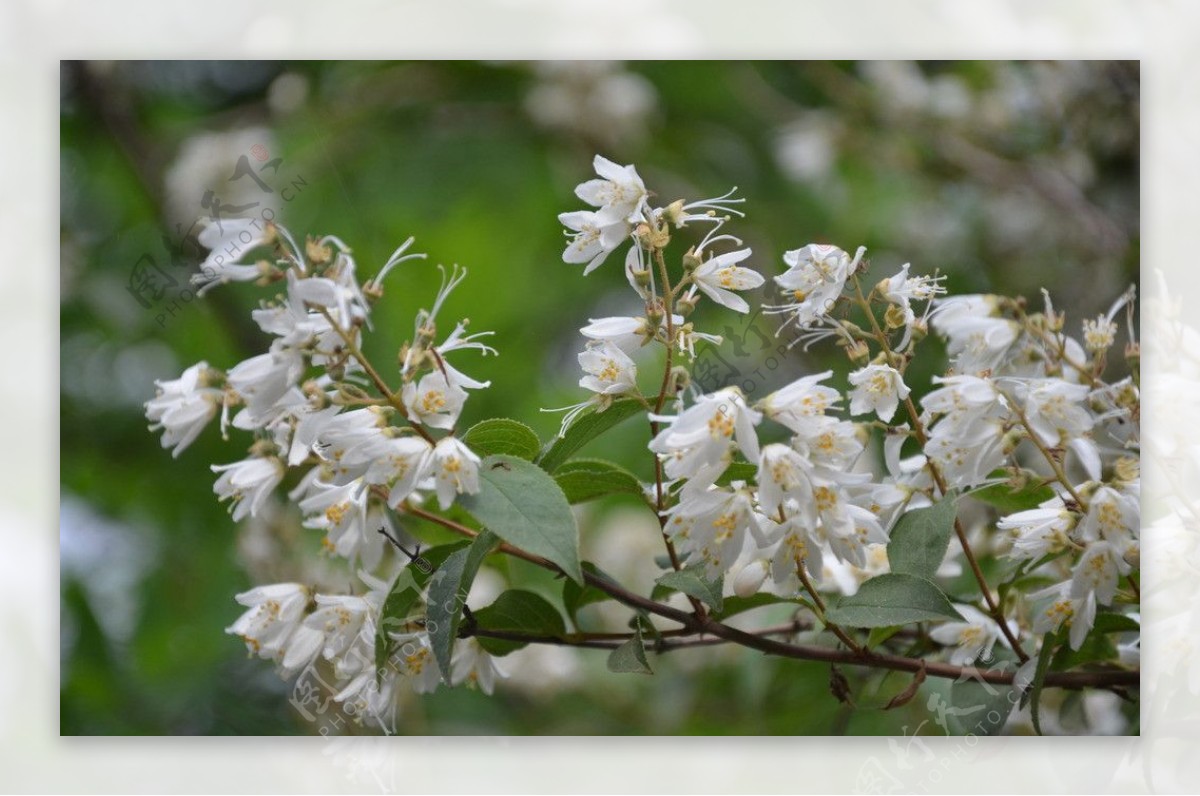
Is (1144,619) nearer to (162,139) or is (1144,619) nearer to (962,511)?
(962,511)

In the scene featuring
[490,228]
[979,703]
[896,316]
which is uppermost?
[490,228]

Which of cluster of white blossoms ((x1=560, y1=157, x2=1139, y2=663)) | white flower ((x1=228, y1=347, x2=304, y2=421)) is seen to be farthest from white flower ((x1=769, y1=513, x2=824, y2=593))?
white flower ((x1=228, y1=347, x2=304, y2=421))

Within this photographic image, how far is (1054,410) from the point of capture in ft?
3.09

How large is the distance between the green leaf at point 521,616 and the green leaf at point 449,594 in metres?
0.09

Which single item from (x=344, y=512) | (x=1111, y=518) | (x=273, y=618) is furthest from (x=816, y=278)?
(x=273, y=618)

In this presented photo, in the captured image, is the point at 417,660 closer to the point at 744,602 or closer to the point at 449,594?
the point at 449,594

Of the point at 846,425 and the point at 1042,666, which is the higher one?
the point at 846,425

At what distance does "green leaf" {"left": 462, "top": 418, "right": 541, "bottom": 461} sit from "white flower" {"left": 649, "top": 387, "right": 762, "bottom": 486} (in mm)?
114

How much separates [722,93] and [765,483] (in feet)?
4.50

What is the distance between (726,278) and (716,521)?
0.61 ft

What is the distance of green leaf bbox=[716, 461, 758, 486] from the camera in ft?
2.91

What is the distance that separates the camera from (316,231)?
1.83m

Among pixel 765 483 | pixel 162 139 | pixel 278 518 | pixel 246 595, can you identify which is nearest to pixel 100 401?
pixel 278 518

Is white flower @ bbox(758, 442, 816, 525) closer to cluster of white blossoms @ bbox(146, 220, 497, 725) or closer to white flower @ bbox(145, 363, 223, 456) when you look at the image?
cluster of white blossoms @ bbox(146, 220, 497, 725)
